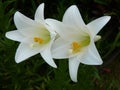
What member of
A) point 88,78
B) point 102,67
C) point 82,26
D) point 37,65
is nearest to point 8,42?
point 37,65

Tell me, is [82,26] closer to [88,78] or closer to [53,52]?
[53,52]

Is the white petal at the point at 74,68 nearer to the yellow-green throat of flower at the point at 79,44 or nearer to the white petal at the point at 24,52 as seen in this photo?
the yellow-green throat of flower at the point at 79,44

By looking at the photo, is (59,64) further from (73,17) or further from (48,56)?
(73,17)

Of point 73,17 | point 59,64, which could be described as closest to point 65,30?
point 73,17

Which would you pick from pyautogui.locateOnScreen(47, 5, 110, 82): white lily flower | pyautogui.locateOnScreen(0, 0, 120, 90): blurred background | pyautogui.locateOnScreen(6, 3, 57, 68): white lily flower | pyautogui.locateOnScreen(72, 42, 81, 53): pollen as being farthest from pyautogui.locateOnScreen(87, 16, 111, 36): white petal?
pyautogui.locateOnScreen(0, 0, 120, 90): blurred background

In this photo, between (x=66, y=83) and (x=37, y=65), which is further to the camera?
(x=37, y=65)

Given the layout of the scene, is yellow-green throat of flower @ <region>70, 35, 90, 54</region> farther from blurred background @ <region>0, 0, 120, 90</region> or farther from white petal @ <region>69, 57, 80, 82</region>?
blurred background @ <region>0, 0, 120, 90</region>
